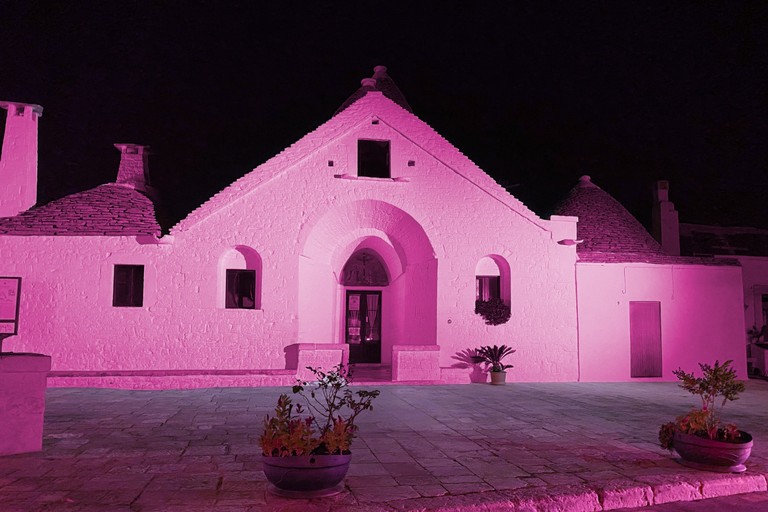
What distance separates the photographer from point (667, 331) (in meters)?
16.8

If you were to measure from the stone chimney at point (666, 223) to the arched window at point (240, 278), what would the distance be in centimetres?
1946

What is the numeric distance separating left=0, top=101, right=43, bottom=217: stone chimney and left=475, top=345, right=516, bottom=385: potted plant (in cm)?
1383

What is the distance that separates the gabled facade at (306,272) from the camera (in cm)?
1425

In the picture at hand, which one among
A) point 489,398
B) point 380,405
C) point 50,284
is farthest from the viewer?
point 50,284

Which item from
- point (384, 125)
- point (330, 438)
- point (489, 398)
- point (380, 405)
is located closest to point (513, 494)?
point (330, 438)

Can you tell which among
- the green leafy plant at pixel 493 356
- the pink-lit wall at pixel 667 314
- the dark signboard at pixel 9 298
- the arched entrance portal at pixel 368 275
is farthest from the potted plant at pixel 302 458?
the pink-lit wall at pixel 667 314

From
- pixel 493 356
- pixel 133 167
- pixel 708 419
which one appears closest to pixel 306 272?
pixel 493 356

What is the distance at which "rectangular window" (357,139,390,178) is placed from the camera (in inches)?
647

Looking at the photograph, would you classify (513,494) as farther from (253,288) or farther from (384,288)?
(384,288)

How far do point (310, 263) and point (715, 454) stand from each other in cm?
1142

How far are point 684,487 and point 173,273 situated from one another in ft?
40.3

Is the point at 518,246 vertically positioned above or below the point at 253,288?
above

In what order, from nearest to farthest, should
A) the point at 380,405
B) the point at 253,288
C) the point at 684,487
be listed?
1. the point at 684,487
2. the point at 380,405
3. the point at 253,288


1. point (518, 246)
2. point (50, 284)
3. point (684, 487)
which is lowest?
point (684, 487)
